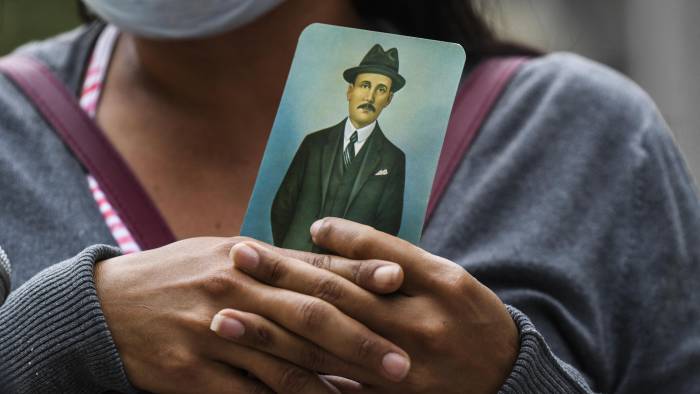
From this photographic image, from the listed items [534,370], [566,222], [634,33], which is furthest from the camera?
[634,33]

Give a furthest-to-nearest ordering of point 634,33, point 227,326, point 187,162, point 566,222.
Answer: point 634,33, point 187,162, point 566,222, point 227,326

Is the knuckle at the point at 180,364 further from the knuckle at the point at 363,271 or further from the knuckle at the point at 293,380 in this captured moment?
the knuckle at the point at 363,271

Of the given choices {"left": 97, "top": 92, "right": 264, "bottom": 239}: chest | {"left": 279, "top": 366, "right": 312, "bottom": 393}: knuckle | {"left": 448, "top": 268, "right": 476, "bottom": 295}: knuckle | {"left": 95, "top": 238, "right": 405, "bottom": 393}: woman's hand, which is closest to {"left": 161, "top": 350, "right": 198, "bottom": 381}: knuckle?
{"left": 95, "top": 238, "right": 405, "bottom": 393}: woman's hand

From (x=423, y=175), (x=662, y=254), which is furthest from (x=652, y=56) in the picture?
(x=423, y=175)

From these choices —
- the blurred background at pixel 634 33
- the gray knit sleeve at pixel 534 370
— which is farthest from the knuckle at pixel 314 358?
the blurred background at pixel 634 33

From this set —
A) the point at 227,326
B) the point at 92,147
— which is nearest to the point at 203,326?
the point at 227,326

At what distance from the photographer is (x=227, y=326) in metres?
1.24

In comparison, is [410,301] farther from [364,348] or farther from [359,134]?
[359,134]

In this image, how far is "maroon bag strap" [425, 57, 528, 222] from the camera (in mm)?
1742

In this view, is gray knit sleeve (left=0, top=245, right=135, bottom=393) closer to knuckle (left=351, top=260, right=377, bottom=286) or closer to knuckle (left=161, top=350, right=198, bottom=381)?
knuckle (left=161, top=350, right=198, bottom=381)

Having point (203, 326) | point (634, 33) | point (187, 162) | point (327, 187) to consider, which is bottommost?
point (634, 33)

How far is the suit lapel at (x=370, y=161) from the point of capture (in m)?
1.36

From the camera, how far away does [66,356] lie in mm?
1343

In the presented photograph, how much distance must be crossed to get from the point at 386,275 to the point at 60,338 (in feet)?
→ 1.36
